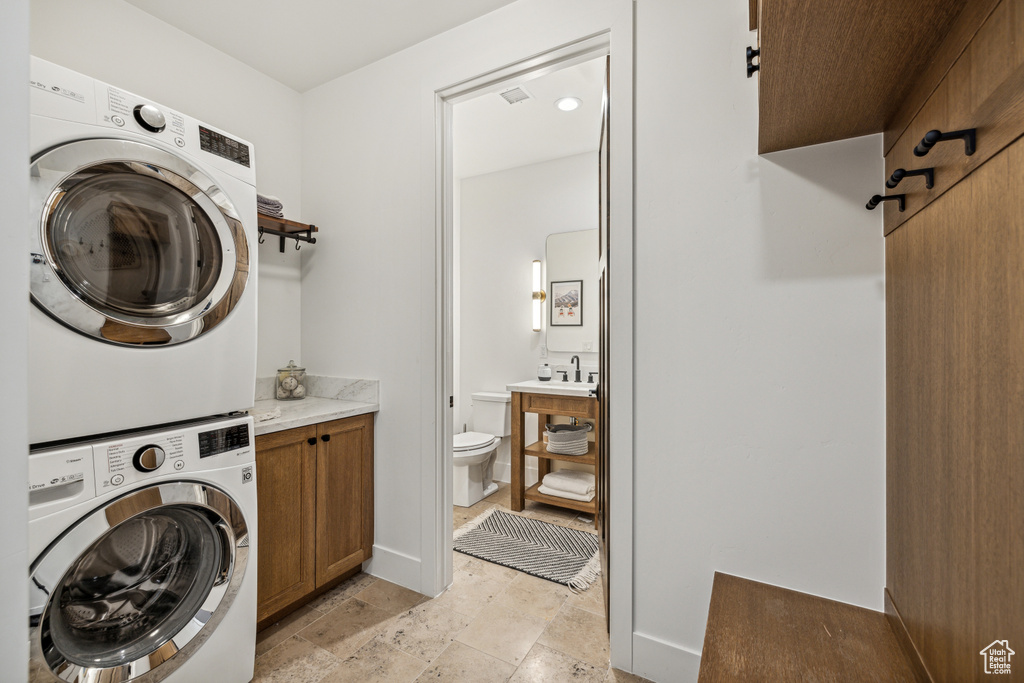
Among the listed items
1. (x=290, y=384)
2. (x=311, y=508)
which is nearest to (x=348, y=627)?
(x=311, y=508)

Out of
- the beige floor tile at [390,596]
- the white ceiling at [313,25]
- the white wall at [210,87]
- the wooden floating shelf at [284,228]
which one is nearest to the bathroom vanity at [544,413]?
the beige floor tile at [390,596]

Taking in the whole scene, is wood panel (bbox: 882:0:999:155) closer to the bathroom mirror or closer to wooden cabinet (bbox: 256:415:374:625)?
wooden cabinet (bbox: 256:415:374:625)

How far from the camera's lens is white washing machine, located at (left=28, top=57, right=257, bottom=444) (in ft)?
3.42

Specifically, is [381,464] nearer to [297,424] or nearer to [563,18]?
[297,424]

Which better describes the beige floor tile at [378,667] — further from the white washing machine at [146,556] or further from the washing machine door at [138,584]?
the washing machine door at [138,584]

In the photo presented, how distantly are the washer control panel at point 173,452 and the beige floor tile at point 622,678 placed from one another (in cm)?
140

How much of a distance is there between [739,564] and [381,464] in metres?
1.56

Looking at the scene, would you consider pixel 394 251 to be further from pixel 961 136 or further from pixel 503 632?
pixel 961 136

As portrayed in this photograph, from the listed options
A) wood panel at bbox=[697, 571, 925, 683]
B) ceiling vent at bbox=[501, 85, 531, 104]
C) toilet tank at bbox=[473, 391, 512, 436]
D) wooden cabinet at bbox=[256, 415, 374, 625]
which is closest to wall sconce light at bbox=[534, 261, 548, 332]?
toilet tank at bbox=[473, 391, 512, 436]

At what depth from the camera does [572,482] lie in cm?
293

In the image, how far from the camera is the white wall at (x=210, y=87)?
1.68 metres

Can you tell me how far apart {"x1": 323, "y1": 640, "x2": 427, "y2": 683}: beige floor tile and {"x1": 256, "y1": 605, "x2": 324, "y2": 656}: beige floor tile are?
31 centimetres

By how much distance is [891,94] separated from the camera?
102cm

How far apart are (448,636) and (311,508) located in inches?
29.8
